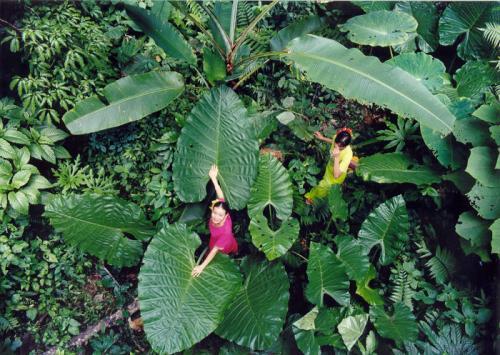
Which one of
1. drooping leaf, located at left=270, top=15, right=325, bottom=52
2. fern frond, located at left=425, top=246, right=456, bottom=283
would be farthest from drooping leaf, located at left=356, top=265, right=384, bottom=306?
drooping leaf, located at left=270, top=15, right=325, bottom=52

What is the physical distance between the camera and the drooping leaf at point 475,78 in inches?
118

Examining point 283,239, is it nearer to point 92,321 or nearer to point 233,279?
point 233,279

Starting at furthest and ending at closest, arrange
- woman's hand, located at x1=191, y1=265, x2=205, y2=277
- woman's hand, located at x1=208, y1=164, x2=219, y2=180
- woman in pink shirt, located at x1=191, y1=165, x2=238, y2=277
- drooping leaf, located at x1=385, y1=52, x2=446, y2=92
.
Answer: drooping leaf, located at x1=385, y1=52, x2=446, y2=92 → woman's hand, located at x1=208, y1=164, x2=219, y2=180 → woman's hand, located at x1=191, y1=265, x2=205, y2=277 → woman in pink shirt, located at x1=191, y1=165, x2=238, y2=277

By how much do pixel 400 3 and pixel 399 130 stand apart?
3.59 feet

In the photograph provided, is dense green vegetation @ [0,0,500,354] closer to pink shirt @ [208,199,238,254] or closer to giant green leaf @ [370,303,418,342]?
giant green leaf @ [370,303,418,342]

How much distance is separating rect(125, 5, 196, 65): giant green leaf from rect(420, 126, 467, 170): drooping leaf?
178 cm

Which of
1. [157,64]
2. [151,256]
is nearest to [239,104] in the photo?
[157,64]

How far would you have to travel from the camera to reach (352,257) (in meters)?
2.75

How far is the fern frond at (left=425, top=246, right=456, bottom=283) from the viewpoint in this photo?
2873mm

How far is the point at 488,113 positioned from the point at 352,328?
1692 mm

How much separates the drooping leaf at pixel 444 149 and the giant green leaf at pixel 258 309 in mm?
1359

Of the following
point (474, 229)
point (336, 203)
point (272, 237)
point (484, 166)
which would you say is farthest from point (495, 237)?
point (272, 237)

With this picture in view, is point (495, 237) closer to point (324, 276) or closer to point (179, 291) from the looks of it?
point (324, 276)

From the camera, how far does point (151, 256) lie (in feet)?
8.46
